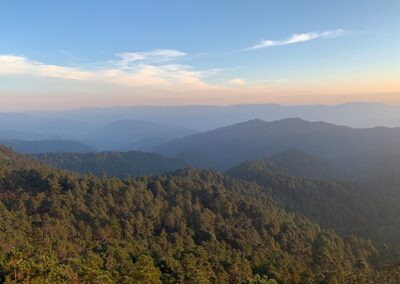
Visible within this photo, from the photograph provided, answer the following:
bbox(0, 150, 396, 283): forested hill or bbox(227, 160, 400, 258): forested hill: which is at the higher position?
bbox(0, 150, 396, 283): forested hill

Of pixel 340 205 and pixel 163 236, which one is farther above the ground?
pixel 163 236

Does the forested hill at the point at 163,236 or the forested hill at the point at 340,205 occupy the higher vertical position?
the forested hill at the point at 163,236

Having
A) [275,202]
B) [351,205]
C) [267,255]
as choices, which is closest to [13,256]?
[267,255]

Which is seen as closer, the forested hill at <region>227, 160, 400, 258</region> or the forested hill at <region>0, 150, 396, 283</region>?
the forested hill at <region>0, 150, 396, 283</region>

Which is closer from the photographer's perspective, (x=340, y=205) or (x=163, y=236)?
(x=163, y=236)

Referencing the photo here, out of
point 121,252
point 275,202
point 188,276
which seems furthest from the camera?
point 275,202

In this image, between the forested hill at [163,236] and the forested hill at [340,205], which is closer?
the forested hill at [163,236]

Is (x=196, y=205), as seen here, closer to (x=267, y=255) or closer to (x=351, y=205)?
(x=267, y=255)

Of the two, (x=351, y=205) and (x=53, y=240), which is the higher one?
(x=53, y=240)
